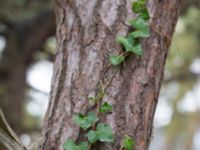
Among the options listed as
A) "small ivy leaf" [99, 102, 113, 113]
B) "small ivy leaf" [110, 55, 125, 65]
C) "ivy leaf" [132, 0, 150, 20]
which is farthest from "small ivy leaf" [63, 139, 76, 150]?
"ivy leaf" [132, 0, 150, 20]

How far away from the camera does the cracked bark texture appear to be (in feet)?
4.86

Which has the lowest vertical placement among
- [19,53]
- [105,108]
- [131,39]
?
[105,108]

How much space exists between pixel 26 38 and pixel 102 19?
416 cm

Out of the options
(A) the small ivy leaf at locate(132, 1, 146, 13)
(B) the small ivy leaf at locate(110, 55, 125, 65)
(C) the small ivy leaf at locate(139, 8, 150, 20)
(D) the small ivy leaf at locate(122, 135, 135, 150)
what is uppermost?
(A) the small ivy leaf at locate(132, 1, 146, 13)

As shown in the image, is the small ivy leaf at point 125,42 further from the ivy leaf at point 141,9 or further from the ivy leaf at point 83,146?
the ivy leaf at point 83,146

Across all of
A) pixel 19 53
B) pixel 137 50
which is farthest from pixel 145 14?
pixel 19 53

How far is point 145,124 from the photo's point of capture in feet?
4.94

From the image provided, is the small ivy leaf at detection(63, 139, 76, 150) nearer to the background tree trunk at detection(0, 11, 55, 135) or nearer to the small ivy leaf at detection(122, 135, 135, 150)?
the small ivy leaf at detection(122, 135, 135, 150)

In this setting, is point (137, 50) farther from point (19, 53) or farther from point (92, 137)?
point (19, 53)

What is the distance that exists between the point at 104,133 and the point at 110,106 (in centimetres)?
9

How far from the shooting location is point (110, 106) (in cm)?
146

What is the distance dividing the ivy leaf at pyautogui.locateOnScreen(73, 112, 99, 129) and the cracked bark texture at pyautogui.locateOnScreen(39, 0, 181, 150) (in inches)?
1.0

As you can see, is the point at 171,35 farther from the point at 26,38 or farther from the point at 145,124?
the point at 26,38

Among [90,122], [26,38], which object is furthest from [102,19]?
[26,38]
